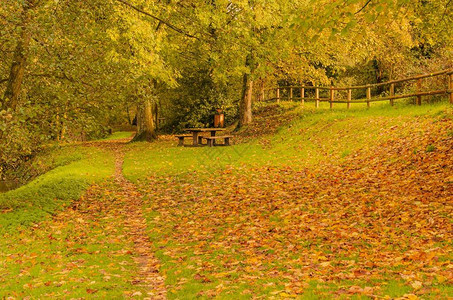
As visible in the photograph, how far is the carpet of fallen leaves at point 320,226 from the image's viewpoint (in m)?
7.15

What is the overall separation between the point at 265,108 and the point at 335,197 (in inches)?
947

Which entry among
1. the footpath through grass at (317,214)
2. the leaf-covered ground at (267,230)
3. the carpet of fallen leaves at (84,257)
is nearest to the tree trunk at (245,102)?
the footpath through grass at (317,214)

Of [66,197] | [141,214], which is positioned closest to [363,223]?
[141,214]

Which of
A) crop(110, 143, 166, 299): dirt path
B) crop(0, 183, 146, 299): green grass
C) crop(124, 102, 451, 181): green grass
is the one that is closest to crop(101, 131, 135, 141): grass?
crop(124, 102, 451, 181): green grass

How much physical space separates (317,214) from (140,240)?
438 centimetres

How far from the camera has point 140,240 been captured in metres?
11.1

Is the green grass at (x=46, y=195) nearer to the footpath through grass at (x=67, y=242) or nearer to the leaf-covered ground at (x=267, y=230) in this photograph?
the footpath through grass at (x=67, y=242)

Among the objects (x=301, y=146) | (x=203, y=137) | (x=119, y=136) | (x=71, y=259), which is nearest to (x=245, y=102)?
(x=203, y=137)

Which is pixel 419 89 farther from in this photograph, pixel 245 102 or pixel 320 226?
pixel 320 226

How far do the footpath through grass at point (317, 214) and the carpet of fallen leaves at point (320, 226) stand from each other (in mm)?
28

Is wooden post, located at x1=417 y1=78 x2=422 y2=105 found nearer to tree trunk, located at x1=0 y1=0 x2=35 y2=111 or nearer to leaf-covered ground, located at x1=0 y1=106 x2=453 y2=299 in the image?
leaf-covered ground, located at x1=0 y1=106 x2=453 y2=299

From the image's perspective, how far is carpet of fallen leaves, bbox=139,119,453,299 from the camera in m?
7.15

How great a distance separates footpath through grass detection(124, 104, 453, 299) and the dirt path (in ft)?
0.74

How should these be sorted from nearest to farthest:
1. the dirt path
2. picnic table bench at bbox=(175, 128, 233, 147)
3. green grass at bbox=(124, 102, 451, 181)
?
the dirt path
green grass at bbox=(124, 102, 451, 181)
picnic table bench at bbox=(175, 128, 233, 147)
